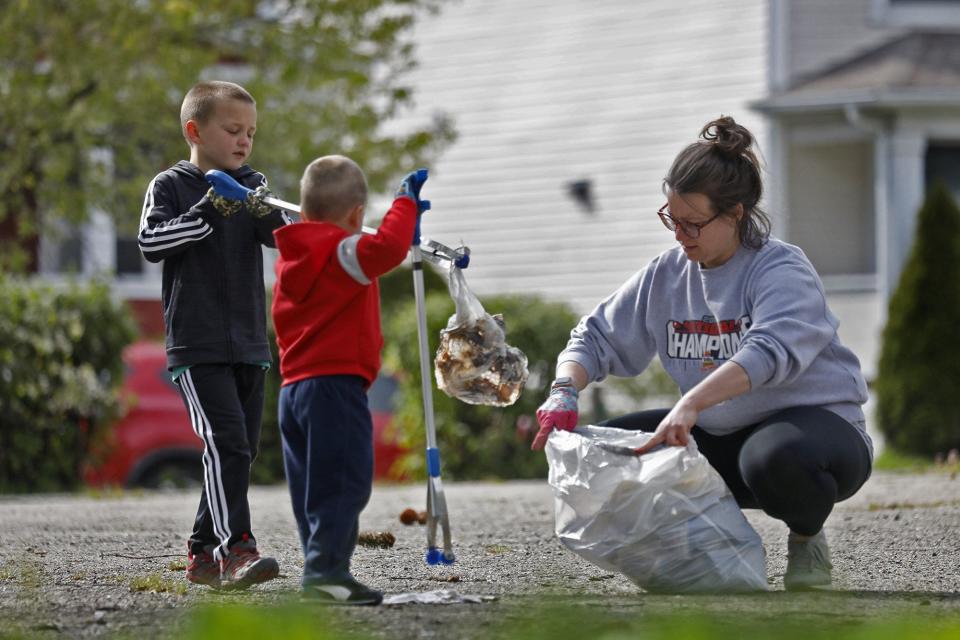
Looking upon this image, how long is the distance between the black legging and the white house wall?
1216cm

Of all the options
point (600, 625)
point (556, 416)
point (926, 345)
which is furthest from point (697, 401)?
point (926, 345)

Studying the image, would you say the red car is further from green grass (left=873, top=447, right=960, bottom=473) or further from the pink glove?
the pink glove

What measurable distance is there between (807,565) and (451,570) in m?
1.09

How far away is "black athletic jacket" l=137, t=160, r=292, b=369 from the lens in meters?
4.68

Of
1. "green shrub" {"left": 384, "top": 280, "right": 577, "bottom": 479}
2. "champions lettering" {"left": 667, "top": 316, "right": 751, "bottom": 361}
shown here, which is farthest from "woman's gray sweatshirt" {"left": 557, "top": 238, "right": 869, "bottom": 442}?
"green shrub" {"left": 384, "top": 280, "right": 577, "bottom": 479}

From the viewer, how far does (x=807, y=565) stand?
4617 millimetres

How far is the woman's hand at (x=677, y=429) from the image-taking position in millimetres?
4332

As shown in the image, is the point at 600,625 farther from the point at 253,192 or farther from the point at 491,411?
the point at 491,411

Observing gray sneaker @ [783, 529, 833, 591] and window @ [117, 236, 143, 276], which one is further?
window @ [117, 236, 143, 276]

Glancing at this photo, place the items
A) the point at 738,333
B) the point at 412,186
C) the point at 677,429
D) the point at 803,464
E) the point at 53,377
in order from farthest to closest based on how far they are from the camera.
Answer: the point at 53,377
the point at 738,333
the point at 803,464
the point at 677,429
the point at 412,186

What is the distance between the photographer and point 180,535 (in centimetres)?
652

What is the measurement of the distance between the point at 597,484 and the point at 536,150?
550 inches

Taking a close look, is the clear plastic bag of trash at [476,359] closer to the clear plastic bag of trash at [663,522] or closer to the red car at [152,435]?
the clear plastic bag of trash at [663,522]

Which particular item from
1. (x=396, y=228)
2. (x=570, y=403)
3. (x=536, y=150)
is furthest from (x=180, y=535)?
(x=536, y=150)
